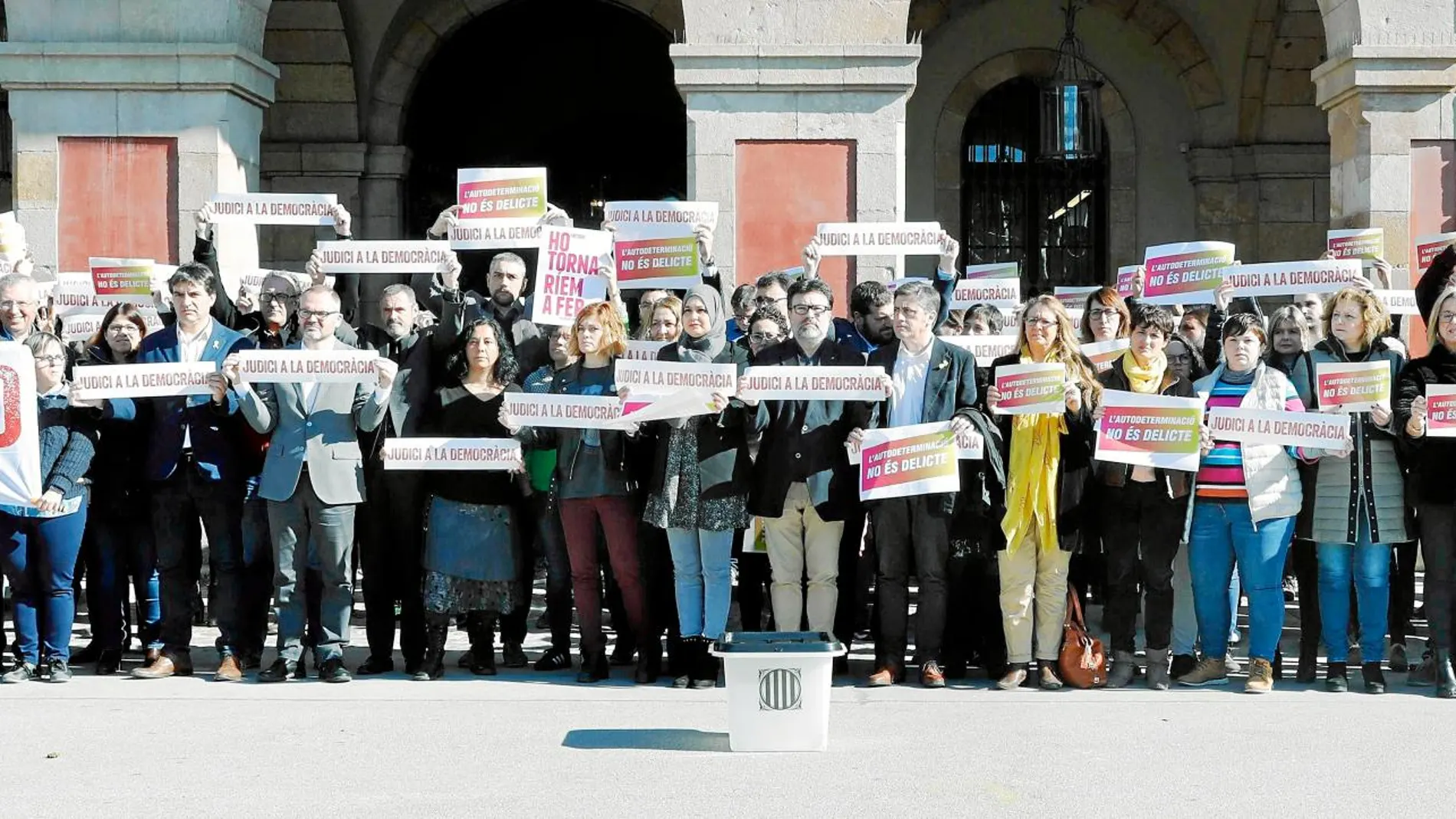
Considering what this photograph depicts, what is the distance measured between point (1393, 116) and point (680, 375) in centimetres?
628

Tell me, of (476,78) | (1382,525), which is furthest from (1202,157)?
(1382,525)

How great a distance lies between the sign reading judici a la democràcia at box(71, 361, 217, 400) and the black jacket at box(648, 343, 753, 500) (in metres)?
2.09

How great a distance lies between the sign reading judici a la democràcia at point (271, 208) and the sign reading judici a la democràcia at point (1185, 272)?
14.6 feet

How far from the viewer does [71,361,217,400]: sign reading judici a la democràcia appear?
8.63 meters

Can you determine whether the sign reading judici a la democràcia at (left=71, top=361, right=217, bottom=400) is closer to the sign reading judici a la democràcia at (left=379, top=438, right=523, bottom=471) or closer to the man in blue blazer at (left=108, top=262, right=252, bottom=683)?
the man in blue blazer at (left=108, top=262, right=252, bottom=683)

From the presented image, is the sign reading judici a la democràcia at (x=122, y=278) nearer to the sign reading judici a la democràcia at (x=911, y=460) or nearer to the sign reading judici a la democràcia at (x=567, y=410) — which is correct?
the sign reading judici a la democràcia at (x=567, y=410)

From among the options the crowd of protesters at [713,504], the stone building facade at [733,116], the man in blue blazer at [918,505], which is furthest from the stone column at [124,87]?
the man in blue blazer at [918,505]

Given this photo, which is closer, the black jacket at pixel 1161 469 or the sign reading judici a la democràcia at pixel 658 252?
the black jacket at pixel 1161 469

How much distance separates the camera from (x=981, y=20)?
17.7m

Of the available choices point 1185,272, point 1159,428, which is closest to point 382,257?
point 1159,428

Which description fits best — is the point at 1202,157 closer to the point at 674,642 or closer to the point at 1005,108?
the point at 1005,108

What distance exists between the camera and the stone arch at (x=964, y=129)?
17688 mm

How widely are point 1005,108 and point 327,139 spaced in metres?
6.32

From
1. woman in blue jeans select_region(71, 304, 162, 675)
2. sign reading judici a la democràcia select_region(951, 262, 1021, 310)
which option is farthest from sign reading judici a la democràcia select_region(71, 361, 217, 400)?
sign reading judici a la democràcia select_region(951, 262, 1021, 310)
